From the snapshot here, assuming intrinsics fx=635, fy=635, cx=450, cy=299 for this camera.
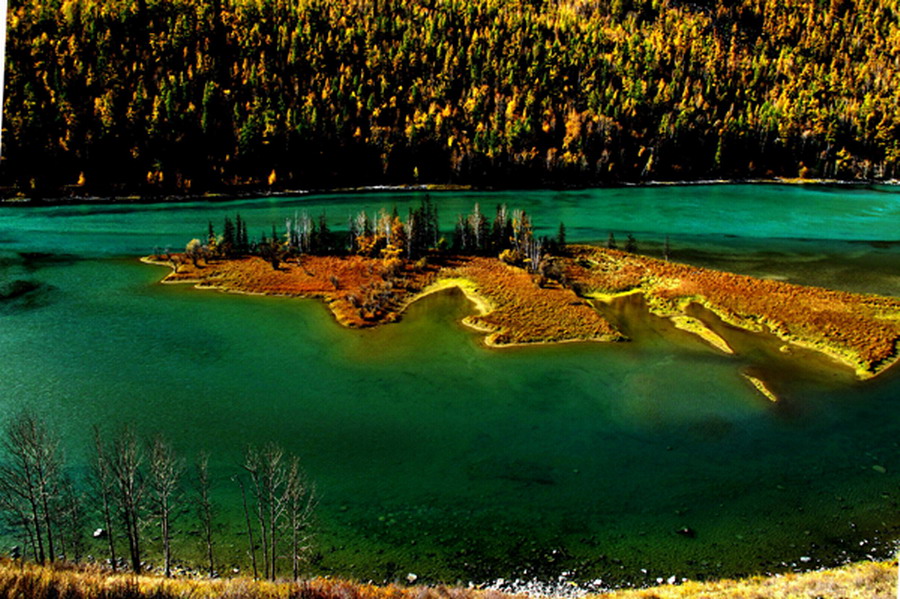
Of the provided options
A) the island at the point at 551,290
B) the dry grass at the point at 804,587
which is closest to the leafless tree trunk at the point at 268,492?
the dry grass at the point at 804,587

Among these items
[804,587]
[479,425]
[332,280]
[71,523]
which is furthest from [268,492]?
[332,280]

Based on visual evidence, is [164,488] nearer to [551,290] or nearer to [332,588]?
[332,588]

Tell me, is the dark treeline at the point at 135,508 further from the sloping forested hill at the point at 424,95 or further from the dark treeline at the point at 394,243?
the sloping forested hill at the point at 424,95

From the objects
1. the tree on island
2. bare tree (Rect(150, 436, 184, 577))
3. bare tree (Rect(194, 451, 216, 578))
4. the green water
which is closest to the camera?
bare tree (Rect(150, 436, 184, 577))

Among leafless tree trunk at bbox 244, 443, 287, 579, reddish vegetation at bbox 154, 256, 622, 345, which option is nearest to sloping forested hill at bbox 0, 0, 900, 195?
reddish vegetation at bbox 154, 256, 622, 345

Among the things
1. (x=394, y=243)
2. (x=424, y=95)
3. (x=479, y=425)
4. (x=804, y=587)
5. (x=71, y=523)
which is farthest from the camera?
(x=424, y=95)

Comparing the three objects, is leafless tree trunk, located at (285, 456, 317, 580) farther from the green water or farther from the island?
the island
